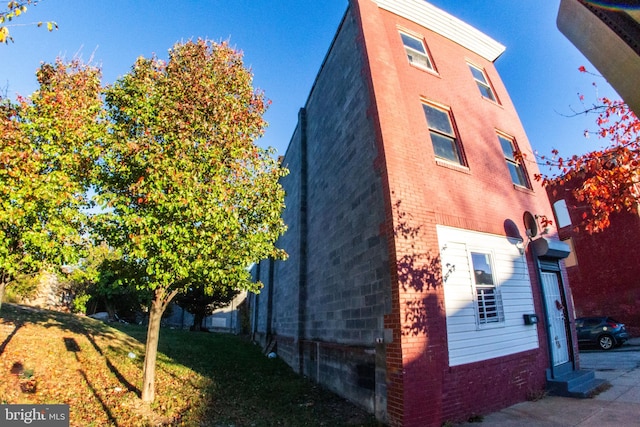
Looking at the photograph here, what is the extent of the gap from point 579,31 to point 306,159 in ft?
31.9

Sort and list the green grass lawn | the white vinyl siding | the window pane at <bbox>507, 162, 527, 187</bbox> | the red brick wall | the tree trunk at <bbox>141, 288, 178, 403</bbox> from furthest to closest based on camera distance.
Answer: the window pane at <bbox>507, 162, 527, 187</bbox> < the tree trunk at <bbox>141, 288, 178, 403</bbox> < the white vinyl siding < the green grass lawn < the red brick wall

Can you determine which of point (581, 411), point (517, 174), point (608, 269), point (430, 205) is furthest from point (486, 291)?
point (608, 269)

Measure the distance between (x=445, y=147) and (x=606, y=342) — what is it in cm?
1415

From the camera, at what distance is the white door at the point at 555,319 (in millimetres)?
8141

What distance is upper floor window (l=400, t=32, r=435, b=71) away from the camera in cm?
966

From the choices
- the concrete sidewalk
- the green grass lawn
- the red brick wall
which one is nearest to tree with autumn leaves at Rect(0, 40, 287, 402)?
the green grass lawn

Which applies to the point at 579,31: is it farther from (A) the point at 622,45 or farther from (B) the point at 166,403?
(B) the point at 166,403

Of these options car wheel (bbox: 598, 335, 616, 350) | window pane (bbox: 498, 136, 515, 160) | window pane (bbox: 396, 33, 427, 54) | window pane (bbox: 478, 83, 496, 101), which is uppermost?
window pane (bbox: 396, 33, 427, 54)

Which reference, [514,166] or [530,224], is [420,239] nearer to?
[530,224]

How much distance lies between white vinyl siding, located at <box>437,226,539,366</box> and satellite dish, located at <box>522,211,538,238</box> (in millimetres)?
760

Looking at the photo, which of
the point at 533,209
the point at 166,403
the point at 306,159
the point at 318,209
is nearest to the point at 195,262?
the point at 166,403

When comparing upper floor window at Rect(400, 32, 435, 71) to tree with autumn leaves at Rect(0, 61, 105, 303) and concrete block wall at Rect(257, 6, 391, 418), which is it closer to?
concrete block wall at Rect(257, 6, 391, 418)

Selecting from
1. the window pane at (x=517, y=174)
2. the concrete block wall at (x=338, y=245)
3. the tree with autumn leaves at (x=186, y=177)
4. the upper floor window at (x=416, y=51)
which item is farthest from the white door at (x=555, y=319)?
the tree with autumn leaves at (x=186, y=177)

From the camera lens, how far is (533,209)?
9305mm
